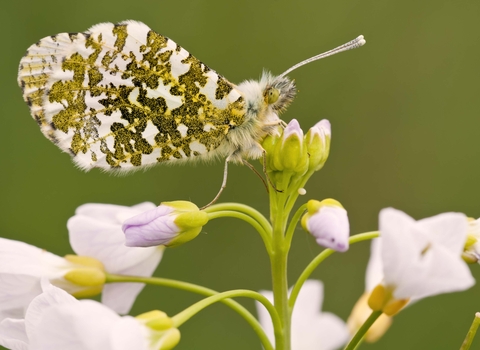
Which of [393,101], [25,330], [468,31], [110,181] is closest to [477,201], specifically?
[393,101]

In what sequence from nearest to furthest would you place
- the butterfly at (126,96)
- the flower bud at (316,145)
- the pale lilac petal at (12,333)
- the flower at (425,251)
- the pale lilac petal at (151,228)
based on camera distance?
the flower at (425,251) → the pale lilac petal at (12,333) → the pale lilac petal at (151,228) → the flower bud at (316,145) → the butterfly at (126,96)

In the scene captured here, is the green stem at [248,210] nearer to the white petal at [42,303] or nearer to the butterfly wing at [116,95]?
the butterfly wing at [116,95]

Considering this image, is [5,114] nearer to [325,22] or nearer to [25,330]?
[325,22]

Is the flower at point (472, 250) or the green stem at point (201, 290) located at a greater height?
the flower at point (472, 250)

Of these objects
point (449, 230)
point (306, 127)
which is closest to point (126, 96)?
point (449, 230)

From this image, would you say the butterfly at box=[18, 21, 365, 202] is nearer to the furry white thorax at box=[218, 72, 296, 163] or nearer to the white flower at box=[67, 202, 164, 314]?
the furry white thorax at box=[218, 72, 296, 163]

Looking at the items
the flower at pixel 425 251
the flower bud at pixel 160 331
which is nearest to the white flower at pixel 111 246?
the flower bud at pixel 160 331

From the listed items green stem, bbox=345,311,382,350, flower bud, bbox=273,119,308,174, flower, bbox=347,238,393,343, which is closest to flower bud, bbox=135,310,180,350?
green stem, bbox=345,311,382,350
